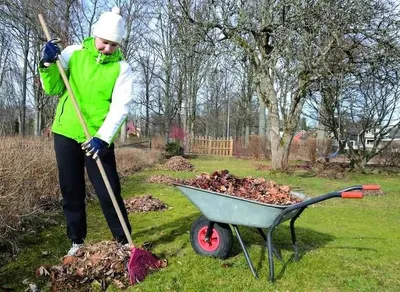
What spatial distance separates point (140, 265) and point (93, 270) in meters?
0.32

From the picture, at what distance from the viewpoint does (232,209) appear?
9.32 ft

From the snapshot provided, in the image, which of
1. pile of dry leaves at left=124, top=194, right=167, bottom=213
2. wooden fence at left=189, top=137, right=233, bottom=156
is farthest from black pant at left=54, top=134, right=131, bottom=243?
wooden fence at left=189, top=137, right=233, bottom=156

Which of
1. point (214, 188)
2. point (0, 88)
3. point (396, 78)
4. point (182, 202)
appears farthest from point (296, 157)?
point (214, 188)

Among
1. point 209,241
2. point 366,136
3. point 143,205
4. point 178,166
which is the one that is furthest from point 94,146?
point 366,136

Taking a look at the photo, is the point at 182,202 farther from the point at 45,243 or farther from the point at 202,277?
the point at 202,277

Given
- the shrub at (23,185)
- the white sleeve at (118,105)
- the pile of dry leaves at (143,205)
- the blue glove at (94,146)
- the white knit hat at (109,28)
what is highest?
the white knit hat at (109,28)

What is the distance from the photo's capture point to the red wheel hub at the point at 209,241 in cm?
314

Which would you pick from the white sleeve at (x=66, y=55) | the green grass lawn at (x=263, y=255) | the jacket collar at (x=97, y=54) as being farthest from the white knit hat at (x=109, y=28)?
the green grass lawn at (x=263, y=255)

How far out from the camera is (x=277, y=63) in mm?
9992

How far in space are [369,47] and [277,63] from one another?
225cm

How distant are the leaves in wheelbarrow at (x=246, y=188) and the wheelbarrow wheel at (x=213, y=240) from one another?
29cm

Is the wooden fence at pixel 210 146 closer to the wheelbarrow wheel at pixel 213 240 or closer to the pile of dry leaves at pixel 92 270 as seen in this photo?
the wheelbarrow wheel at pixel 213 240

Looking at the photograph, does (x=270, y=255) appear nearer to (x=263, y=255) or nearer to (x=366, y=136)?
(x=263, y=255)

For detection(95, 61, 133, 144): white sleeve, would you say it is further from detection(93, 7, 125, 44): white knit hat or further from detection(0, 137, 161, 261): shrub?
detection(0, 137, 161, 261): shrub
